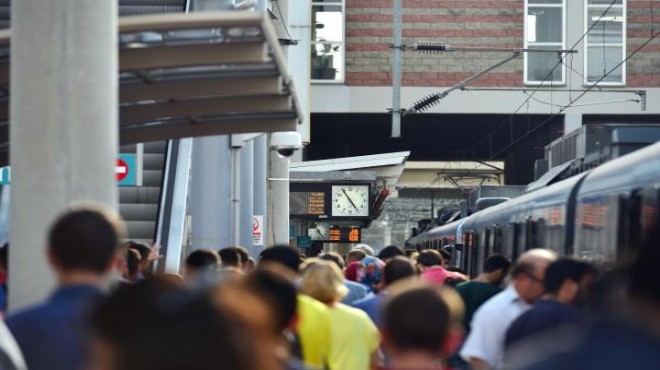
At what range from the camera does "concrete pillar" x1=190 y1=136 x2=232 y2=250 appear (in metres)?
14.8

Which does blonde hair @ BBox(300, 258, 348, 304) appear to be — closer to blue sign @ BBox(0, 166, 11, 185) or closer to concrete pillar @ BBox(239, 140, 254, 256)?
blue sign @ BBox(0, 166, 11, 185)


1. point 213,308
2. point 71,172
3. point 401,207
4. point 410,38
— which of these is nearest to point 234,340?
point 213,308

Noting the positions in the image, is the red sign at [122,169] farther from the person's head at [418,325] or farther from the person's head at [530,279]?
the person's head at [418,325]

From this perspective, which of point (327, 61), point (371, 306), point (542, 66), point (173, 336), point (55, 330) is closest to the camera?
point (173, 336)

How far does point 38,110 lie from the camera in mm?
7375

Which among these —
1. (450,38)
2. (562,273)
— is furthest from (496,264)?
(450,38)

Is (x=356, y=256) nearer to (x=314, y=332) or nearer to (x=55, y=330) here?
(x=314, y=332)

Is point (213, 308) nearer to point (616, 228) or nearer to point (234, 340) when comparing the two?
point (234, 340)

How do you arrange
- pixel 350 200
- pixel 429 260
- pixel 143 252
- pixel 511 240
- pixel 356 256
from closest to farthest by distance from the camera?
pixel 143 252, pixel 429 260, pixel 356 256, pixel 511 240, pixel 350 200

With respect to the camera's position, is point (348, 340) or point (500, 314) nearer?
point (348, 340)

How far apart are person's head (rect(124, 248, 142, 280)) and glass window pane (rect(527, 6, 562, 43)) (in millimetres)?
35731

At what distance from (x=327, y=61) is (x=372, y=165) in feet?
30.3

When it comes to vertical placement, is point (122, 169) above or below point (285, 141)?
below

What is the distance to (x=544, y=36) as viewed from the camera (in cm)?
4541
